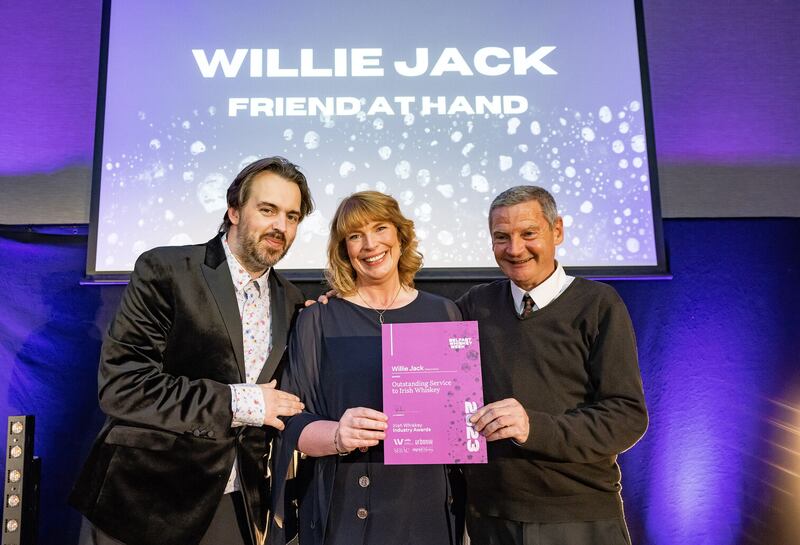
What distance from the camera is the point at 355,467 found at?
1.53m

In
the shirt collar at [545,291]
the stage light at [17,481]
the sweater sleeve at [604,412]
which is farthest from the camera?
the stage light at [17,481]

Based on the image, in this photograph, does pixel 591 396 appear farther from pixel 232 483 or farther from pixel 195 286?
pixel 195 286

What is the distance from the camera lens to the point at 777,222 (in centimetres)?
316

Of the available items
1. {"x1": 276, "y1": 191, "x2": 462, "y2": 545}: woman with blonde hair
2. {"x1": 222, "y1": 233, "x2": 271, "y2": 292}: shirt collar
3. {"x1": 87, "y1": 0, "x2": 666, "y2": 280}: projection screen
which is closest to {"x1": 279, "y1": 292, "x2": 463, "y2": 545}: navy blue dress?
{"x1": 276, "y1": 191, "x2": 462, "y2": 545}: woman with blonde hair

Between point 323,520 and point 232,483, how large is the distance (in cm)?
51

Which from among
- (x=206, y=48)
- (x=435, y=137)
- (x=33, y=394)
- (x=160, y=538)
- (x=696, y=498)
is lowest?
(x=696, y=498)

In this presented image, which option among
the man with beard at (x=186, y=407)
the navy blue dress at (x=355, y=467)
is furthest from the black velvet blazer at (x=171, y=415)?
the navy blue dress at (x=355, y=467)

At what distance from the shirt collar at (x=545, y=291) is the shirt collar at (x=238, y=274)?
34.8 inches

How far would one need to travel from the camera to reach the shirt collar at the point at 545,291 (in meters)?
1.74

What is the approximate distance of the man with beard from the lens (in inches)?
68.6

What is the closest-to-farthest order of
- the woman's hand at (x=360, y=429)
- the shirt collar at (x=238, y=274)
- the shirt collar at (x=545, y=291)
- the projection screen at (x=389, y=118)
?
1. the woman's hand at (x=360, y=429)
2. the shirt collar at (x=545, y=291)
3. the shirt collar at (x=238, y=274)
4. the projection screen at (x=389, y=118)

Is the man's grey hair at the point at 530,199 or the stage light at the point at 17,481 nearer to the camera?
the man's grey hair at the point at 530,199

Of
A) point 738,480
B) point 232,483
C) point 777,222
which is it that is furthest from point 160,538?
point 777,222

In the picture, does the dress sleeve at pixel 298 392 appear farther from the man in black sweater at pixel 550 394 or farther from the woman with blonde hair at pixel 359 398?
the man in black sweater at pixel 550 394
